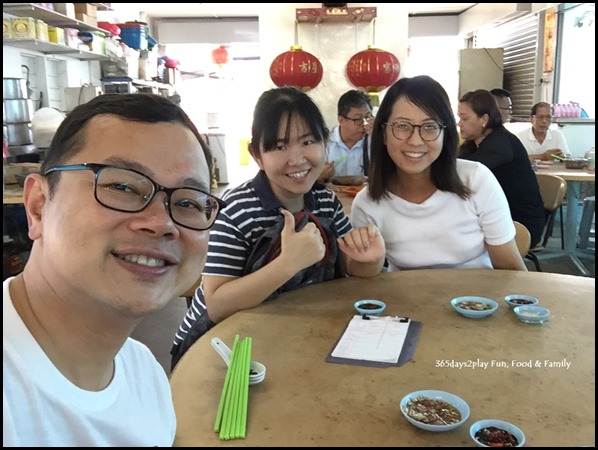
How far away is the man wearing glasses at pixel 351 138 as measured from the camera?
4.23m

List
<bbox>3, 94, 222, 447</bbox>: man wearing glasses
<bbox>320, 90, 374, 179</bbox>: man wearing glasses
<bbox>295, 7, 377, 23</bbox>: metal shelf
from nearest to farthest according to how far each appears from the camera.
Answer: <bbox>3, 94, 222, 447</bbox>: man wearing glasses
<bbox>320, 90, 374, 179</bbox>: man wearing glasses
<bbox>295, 7, 377, 23</bbox>: metal shelf

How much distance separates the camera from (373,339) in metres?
1.30

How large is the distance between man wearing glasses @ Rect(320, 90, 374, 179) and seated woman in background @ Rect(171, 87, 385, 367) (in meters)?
2.37

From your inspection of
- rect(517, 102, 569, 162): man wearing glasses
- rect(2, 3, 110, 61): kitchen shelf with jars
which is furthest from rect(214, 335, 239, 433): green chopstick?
rect(517, 102, 569, 162): man wearing glasses

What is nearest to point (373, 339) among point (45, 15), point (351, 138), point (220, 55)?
point (351, 138)

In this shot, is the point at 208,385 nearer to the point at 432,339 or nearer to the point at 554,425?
the point at 432,339

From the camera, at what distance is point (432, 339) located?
4.26 feet

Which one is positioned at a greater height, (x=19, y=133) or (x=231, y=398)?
(x=19, y=133)

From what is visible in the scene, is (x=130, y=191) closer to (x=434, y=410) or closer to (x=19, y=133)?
(x=434, y=410)

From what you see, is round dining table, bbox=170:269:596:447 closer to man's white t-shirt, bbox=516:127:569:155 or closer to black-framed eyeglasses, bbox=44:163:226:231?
black-framed eyeglasses, bbox=44:163:226:231

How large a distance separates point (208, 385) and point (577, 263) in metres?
4.39

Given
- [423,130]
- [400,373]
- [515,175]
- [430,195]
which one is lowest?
[400,373]

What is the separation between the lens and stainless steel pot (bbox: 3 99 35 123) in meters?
4.48

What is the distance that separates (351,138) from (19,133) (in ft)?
10.3
